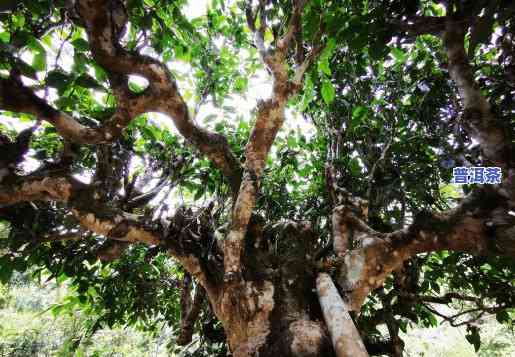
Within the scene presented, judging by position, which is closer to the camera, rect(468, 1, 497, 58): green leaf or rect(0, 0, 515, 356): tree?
rect(468, 1, 497, 58): green leaf

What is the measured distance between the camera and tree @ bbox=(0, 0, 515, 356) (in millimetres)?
1938

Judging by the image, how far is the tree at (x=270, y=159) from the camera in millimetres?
1938

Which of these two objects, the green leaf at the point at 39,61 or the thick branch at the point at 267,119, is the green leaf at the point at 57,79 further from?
the thick branch at the point at 267,119

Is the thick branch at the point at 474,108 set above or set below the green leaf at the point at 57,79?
above

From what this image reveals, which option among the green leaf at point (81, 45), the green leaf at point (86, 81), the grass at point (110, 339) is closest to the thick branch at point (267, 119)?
the green leaf at point (86, 81)

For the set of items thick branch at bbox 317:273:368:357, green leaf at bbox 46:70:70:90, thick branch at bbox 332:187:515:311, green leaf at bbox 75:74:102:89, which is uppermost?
green leaf at bbox 75:74:102:89

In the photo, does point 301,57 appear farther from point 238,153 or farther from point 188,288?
point 188,288

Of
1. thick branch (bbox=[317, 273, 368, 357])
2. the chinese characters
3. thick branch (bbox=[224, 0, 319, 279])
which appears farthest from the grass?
the chinese characters

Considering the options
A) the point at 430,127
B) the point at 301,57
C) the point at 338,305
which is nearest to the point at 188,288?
the point at 338,305

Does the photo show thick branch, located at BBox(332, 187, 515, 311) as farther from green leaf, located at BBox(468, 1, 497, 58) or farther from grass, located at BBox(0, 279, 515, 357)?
grass, located at BBox(0, 279, 515, 357)

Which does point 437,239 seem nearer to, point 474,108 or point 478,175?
point 478,175

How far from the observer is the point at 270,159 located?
13.8 feet

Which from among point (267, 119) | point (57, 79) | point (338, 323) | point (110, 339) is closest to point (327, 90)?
point (267, 119)

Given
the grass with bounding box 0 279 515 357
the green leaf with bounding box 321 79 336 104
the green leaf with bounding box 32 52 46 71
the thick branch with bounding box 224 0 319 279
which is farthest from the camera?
the grass with bounding box 0 279 515 357
